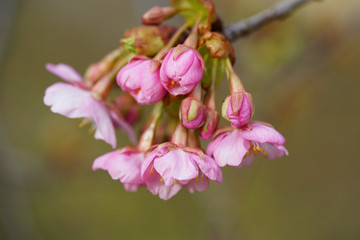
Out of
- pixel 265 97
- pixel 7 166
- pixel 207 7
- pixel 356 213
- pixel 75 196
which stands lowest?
pixel 356 213

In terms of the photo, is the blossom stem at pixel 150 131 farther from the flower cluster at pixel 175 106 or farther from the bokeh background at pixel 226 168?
the bokeh background at pixel 226 168

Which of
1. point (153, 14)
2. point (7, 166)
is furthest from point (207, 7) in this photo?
point (7, 166)

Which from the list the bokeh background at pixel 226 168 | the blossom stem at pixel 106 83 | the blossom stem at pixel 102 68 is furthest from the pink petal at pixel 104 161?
the bokeh background at pixel 226 168

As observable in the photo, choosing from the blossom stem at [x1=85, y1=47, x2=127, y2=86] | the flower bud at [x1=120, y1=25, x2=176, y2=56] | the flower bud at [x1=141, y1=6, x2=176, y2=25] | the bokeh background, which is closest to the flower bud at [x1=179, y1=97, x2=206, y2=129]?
the flower bud at [x1=120, y1=25, x2=176, y2=56]

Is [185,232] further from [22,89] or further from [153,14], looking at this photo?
[153,14]

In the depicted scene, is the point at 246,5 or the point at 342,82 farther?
the point at 342,82

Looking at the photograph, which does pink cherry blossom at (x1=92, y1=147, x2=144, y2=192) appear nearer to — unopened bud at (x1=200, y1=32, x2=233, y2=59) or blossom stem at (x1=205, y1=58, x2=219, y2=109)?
blossom stem at (x1=205, y1=58, x2=219, y2=109)

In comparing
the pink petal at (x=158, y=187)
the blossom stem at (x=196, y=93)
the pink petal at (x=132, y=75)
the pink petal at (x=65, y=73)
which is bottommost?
the pink petal at (x=158, y=187)
